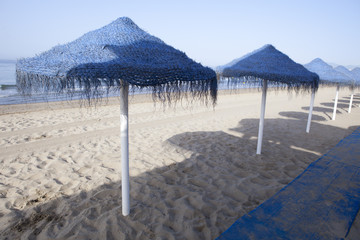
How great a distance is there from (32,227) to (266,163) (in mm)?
3908

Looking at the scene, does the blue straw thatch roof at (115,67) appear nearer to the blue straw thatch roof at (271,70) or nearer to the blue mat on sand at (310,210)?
the blue mat on sand at (310,210)

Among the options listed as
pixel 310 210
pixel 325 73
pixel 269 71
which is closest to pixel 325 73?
pixel 325 73

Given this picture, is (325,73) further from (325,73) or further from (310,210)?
(310,210)

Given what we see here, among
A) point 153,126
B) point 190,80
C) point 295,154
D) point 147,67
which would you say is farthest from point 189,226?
point 153,126

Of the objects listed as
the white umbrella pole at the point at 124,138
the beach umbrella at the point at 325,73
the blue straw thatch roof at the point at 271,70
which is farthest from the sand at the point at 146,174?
the beach umbrella at the point at 325,73

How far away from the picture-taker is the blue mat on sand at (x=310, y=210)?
1967mm

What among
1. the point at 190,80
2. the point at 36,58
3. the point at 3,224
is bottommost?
the point at 3,224

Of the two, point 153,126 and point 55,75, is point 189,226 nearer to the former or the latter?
Result: point 55,75

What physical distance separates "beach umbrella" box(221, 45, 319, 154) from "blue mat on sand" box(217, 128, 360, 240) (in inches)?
62.8

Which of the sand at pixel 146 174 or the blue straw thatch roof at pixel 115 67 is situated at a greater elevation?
the blue straw thatch roof at pixel 115 67

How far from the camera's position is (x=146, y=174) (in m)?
3.84

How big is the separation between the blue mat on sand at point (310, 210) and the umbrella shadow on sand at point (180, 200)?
0.48 meters

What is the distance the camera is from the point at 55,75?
69.2 inches

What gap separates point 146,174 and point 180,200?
A: 3.32 feet
